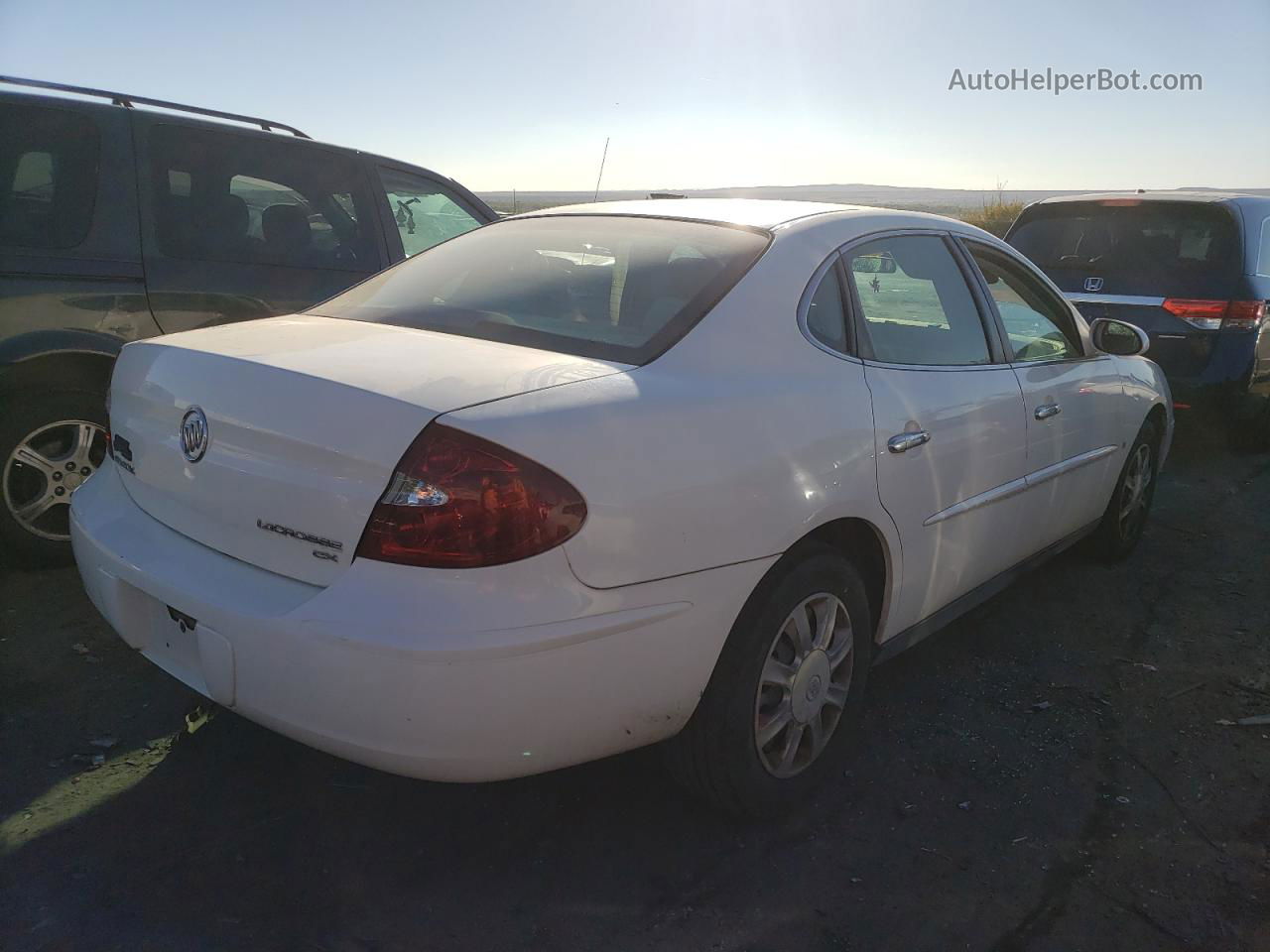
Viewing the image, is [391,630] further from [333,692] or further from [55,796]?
[55,796]

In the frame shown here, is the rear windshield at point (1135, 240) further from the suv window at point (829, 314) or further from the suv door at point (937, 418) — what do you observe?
the suv window at point (829, 314)

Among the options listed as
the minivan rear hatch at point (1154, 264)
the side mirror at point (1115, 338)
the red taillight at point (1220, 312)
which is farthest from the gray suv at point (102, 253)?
the red taillight at point (1220, 312)

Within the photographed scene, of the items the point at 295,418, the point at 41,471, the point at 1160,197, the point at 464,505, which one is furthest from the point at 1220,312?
the point at 41,471

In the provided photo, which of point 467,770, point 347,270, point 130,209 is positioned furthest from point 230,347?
point 347,270

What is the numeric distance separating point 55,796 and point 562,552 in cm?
164

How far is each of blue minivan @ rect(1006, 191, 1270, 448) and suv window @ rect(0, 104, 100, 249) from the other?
6112mm

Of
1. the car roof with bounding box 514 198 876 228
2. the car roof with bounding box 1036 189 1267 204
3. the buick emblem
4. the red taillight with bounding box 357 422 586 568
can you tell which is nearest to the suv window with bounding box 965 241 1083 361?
the car roof with bounding box 514 198 876 228

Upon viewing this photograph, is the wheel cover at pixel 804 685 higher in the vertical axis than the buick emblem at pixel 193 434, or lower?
lower

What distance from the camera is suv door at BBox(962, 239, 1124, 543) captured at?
3.71 metres

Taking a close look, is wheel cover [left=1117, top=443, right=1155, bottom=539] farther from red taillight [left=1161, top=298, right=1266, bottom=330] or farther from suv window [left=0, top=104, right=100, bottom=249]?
suv window [left=0, top=104, right=100, bottom=249]

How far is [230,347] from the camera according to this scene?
256 cm

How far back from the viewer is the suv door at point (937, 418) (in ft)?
9.70

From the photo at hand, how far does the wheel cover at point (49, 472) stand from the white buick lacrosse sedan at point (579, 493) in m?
1.39

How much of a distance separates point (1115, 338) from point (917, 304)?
1.37m
